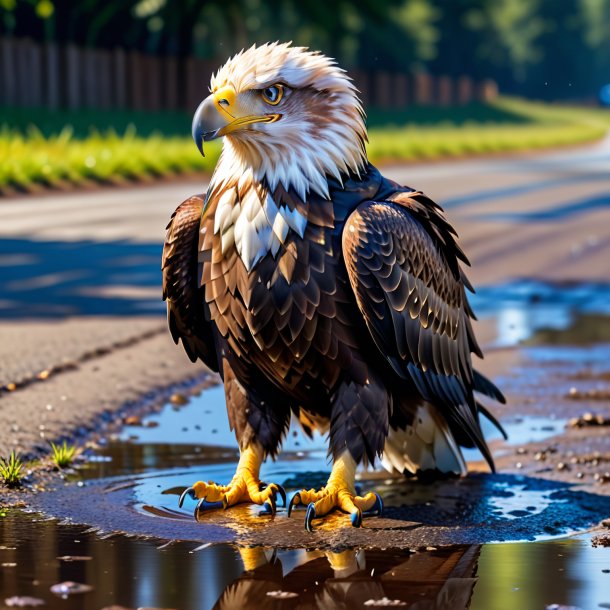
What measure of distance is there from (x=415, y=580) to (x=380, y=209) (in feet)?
4.64

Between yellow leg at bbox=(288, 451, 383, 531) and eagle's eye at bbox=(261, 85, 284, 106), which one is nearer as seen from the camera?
eagle's eye at bbox=(261, 85, 284, 106)

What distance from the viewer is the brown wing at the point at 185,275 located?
19.1 ft

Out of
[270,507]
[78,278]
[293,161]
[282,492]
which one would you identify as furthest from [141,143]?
[293,161]

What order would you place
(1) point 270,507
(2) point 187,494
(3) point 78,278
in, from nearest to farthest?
(1) point 270,507 < (2) point 187,494 < (3) point 78,278

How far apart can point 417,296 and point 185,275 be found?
914 millimetres

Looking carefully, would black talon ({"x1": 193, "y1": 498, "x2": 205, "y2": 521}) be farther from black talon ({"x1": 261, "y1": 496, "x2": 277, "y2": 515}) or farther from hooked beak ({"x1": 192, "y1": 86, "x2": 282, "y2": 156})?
hooked beak ({"x1": 192, "y1": 86, "x2": 282, "y2": 156})

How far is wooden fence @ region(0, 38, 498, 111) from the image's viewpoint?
41.8 meters

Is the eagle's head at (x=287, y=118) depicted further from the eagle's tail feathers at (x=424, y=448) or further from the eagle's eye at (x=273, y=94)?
the eagle's tail feathers at (x=424, y=448)

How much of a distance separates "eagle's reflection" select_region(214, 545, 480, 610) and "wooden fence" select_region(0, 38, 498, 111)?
36.8 meters

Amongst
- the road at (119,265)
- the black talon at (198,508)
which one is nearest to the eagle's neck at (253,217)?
the black talon at (198,508)

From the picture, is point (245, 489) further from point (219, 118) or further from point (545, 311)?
point (545, 311)

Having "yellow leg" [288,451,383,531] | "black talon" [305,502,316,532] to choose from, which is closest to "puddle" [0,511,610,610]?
"black talon" [305,502,316,532]

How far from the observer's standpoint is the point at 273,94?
18.2 feet

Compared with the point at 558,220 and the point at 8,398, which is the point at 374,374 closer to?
the point at 8,398
